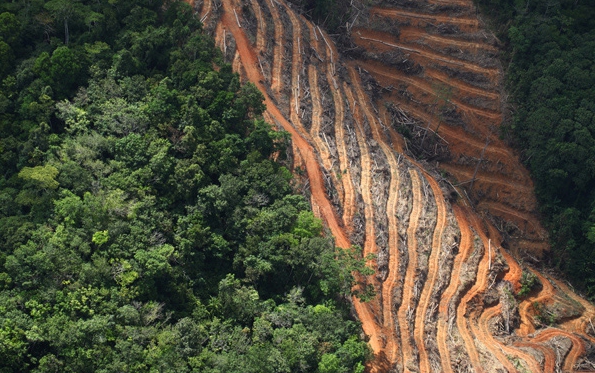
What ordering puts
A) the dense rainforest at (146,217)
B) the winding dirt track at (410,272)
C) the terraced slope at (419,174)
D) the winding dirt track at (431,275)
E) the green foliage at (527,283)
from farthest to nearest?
the green foliage at (527,283) < the terraced slope at (419,174) < the winding dirt track at (431,275) < the winding dirt track at (410,272) < the dense rainforest at (146,217)

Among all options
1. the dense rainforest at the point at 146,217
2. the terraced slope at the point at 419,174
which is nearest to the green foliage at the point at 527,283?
the terraced slope at the point at 419,174

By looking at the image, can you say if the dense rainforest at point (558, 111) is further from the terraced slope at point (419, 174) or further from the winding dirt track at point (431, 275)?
the winding dirt track at point (431, 275)

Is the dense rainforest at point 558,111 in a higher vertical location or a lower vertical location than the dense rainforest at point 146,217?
lower

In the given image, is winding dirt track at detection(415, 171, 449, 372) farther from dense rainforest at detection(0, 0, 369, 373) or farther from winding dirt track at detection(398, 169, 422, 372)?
dense rainforest at detection(0, 0, 369, 373)

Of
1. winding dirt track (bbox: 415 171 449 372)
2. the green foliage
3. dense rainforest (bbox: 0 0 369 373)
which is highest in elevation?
dense rainforest (bbox: 0 0 369 373)

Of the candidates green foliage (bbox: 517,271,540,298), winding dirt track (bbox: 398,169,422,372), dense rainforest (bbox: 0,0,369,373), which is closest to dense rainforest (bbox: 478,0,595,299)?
green foliage (bbox: 517,271,540,298)

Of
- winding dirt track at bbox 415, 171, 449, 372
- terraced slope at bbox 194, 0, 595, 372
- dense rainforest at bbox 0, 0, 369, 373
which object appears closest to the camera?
dense rainforest at bbox 0, 0, 369, 373

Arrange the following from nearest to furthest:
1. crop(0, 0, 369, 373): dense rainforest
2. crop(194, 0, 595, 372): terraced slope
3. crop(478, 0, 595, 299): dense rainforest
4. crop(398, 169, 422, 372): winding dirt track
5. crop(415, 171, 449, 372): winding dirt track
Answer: crop(0, 0, 369, 373): dense rainforest → crop(398, 169, 422, 372): winding dirt track → crop(415, 171, 449, 372): winding dirt track → crop(194, 0, 595, 372): terraced slope → crop(478, 0, 595, 299): dense rainforest
